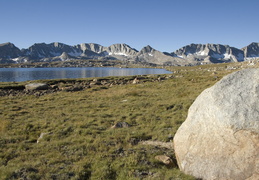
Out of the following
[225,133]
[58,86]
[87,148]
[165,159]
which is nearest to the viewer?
[225,133]

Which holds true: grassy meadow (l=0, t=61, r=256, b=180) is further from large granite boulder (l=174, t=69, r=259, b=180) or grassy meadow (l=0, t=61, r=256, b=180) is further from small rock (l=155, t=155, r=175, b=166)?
large granite boulder (l=174, t=69, r=259, b=180)

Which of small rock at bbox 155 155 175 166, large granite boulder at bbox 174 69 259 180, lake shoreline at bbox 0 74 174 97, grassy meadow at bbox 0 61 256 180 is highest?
large granite boulder at bbox 174 69 259 180

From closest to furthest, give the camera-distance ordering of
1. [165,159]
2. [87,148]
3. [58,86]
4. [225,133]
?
[225,133]
[165,159]
[87,148]
[58,86]

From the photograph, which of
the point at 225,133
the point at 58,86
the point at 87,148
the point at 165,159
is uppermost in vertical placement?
the point at 225,133

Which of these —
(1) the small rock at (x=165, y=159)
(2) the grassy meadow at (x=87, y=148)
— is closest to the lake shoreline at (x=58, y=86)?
(2) the grassy meadow at (x=87, y=148)

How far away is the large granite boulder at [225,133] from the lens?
6.61 metres

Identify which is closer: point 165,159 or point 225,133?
point 225,133

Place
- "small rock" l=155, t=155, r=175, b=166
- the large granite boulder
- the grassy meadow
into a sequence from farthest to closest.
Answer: "small rock" l=155, t=155, r=175, b=166
the grassy meadow
the large granite boulder

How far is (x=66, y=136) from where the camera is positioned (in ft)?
43.5

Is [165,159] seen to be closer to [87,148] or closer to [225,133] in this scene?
[225,133]

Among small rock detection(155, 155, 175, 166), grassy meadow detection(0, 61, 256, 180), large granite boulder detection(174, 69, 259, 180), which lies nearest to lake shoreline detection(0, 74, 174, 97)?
grassy meadow detection(0, 61, 256, 180)

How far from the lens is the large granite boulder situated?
21.7ft

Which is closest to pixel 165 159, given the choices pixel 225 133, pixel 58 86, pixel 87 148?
pixel 225 133

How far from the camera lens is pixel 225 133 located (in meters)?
7.02
